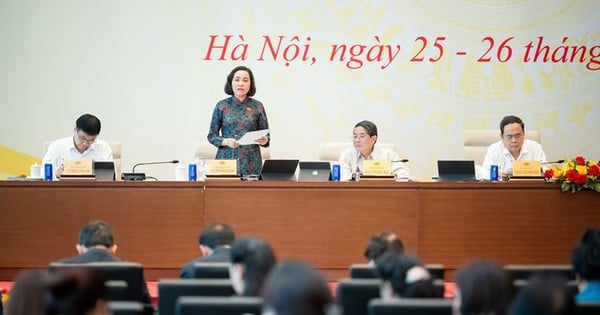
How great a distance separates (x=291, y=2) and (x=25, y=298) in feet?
21.3

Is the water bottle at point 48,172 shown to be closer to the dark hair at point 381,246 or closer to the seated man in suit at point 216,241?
the seated man in suit at point 216,241

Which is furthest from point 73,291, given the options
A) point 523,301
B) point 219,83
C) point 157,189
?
point 219,83

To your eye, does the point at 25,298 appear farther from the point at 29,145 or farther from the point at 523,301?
the point at 29,145

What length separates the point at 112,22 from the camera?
9.51 metres

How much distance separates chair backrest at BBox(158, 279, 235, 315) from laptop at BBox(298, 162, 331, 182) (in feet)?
9.86

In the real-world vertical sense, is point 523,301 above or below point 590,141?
below

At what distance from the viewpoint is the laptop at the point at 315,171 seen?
23.3ft

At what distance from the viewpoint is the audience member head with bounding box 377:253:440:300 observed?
3.86 metres

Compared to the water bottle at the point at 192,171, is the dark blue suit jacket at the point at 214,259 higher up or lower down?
lower down

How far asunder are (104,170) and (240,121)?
42.6 inches

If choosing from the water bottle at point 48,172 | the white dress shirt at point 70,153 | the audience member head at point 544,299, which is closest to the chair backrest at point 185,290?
the audience member head at point 544,299

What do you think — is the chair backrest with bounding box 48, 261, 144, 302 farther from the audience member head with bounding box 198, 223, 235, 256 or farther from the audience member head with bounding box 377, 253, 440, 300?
the audience member head with bounding box 377, 253, 440, 300

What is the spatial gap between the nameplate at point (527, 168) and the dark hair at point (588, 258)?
279cm

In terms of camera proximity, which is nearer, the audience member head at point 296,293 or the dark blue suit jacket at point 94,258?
the audience member head at point 296,293
